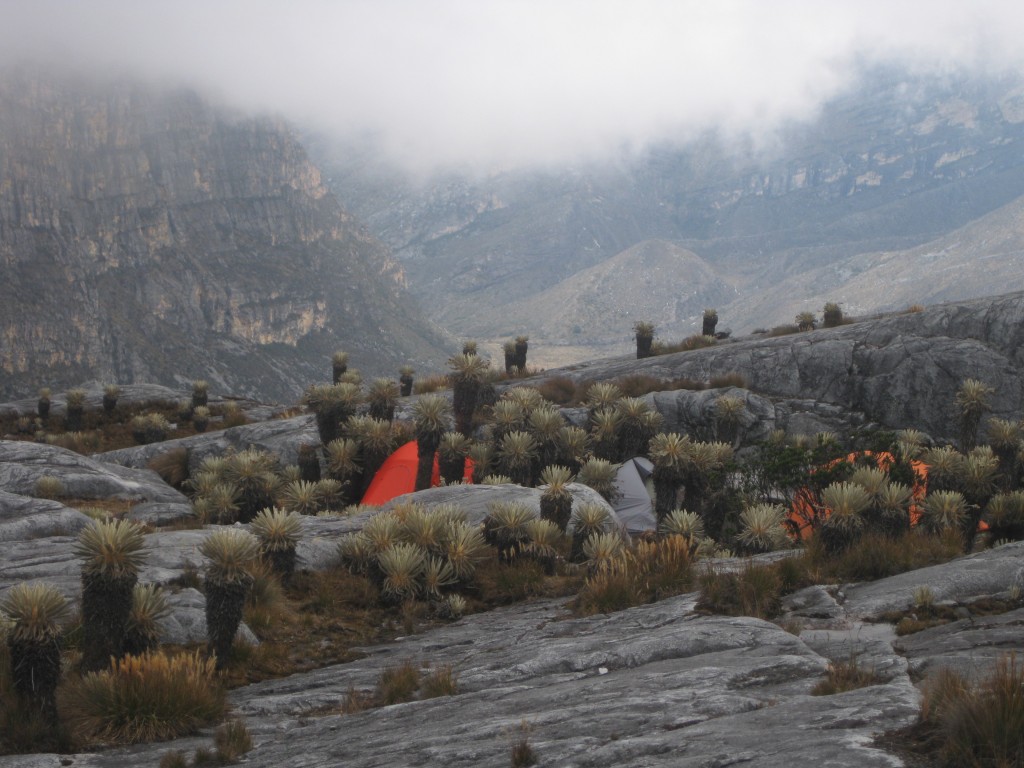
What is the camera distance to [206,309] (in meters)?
152

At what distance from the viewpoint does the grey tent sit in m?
24.7

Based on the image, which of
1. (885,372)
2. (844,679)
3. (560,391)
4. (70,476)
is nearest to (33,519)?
(70,476)

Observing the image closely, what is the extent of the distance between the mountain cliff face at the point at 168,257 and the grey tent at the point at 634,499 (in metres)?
103

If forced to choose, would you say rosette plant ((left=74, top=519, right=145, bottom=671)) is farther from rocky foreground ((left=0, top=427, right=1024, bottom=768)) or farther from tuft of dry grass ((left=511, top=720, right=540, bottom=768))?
tuft of dry grass ((left=511, top=720, right=540, bottom=768))

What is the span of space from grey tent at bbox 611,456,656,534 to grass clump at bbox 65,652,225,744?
16129 millimetres

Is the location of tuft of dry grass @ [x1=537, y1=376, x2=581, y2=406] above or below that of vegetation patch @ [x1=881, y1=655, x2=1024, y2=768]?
above

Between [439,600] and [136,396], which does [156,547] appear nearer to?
[439,600]

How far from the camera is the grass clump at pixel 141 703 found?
8.34 m

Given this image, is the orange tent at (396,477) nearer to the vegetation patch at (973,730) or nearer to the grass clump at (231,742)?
the grass clump at (231,742)

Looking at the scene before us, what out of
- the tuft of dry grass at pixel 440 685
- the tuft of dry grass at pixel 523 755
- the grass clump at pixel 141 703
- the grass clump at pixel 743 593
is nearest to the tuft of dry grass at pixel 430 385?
the grass clump at pixel 743 593

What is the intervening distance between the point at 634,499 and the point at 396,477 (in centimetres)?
659

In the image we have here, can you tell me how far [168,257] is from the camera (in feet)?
511

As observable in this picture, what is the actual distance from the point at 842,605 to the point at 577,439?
45.0 ft

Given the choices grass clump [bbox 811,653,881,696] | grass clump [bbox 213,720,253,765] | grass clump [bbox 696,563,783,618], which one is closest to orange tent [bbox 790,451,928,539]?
grass clump [bbox 696,563,783,618]
